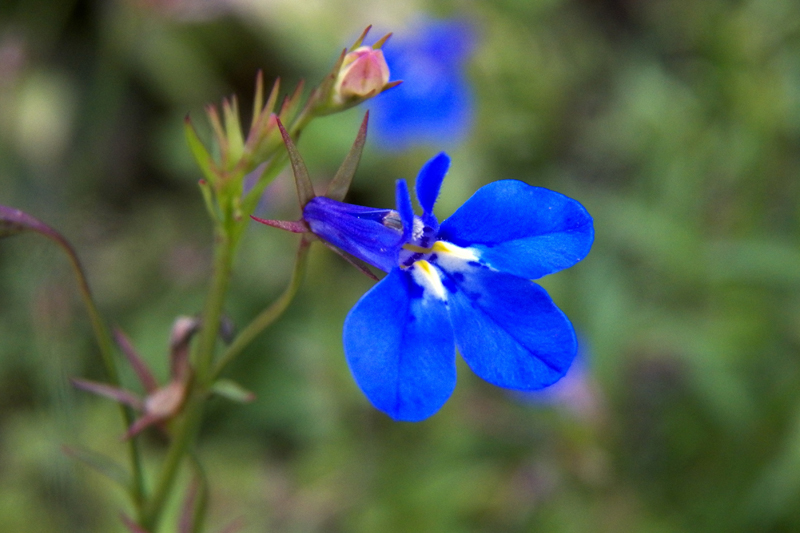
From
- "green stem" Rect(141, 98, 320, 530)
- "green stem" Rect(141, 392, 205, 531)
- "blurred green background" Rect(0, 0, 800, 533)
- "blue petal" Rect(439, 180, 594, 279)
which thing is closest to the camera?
"blue petal" Rect(439, 180, 594, 279)

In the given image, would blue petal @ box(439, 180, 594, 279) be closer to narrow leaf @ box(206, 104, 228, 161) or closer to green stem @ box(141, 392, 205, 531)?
narrow leaf @ box(206, 104, 228, 161)

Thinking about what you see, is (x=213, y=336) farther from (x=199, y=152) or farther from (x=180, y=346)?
(x=199, y=152)

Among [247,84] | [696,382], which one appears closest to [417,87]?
[247,84]

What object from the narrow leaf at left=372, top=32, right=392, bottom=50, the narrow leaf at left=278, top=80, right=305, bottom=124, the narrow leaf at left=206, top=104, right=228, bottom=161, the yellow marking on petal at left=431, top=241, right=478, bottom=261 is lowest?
the narrow leaf at left=206, top=104, right=228, bottom=161

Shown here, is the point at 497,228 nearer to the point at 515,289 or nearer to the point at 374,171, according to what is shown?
the point at 515,289

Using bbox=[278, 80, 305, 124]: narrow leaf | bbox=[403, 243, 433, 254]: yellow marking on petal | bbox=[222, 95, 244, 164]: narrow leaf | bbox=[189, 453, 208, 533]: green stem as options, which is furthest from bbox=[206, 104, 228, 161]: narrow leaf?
bbox=[189, 453, 208, 533]: green stem

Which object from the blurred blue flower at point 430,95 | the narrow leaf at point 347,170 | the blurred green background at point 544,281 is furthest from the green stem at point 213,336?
the blurred blue flower at point 430,95

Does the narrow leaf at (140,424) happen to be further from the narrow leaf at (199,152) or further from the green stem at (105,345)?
the narrow leaf at (199,152)

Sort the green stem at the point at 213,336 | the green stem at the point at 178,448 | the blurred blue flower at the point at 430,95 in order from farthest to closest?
the blurred blue flower at the point at 430,95, the green stem at the point at 178,448, the green stem at the point at 213,336

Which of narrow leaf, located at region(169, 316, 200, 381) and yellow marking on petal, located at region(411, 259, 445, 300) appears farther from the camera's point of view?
narrow leaf, located at region(169, 316, 200, 381)
